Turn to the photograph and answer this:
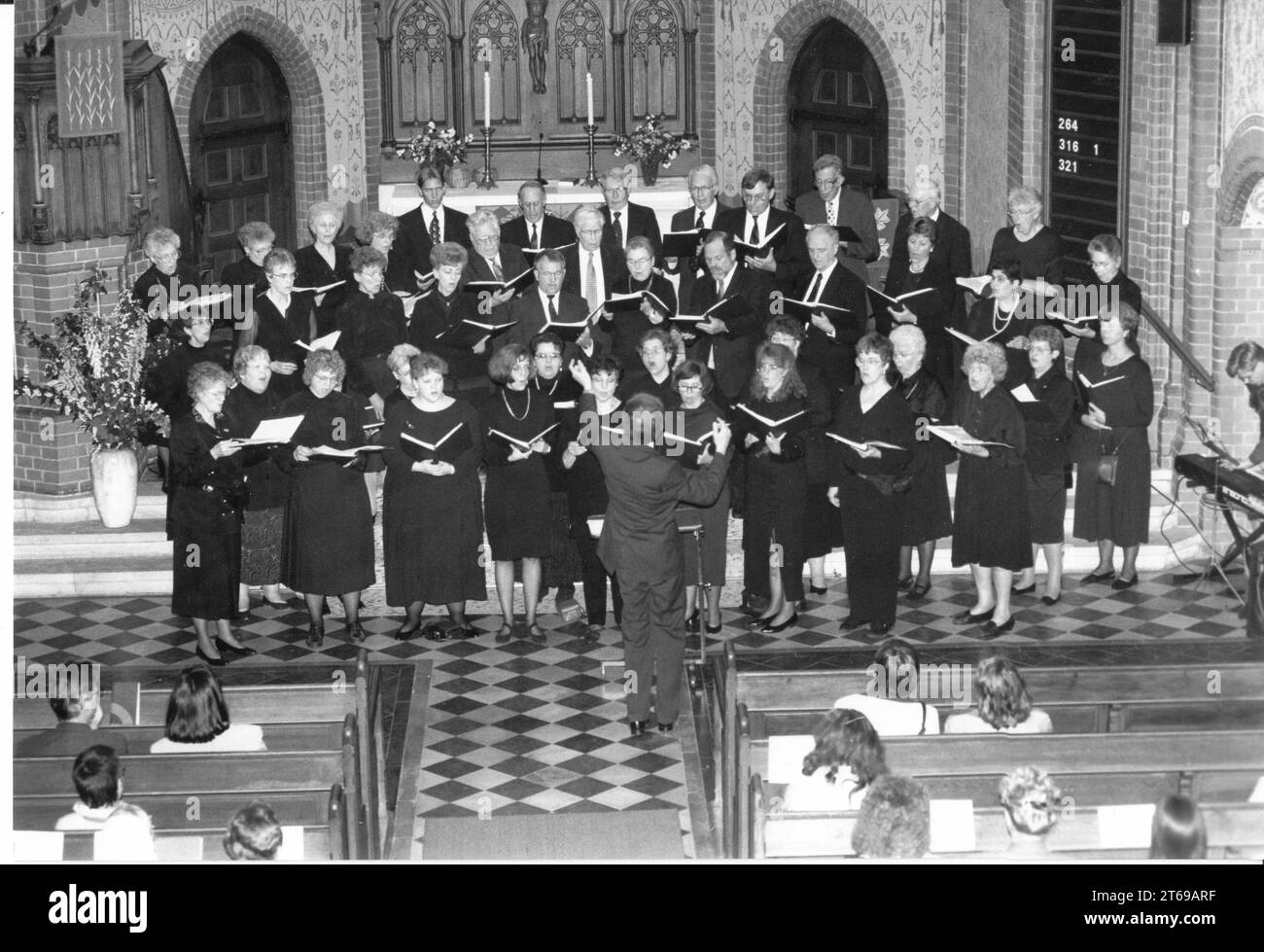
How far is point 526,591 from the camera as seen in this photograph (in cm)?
1151

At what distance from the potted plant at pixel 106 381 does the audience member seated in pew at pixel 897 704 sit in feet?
18.1

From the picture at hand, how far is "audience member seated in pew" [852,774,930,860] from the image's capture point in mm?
6812

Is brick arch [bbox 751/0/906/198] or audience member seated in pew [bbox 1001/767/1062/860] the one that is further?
brick arch [bbox 751/0/906/198]

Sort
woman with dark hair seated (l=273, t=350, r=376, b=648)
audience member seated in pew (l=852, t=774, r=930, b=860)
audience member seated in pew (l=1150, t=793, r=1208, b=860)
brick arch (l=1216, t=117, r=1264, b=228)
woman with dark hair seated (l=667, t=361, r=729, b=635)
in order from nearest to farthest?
audience member seated in pew (l=1150, t=793, r=1208, b=860) → audience member seated in pew (l=852, t=774, r=930, b=860) → woman with dark hair seated (l=667, t=361, r=729, b=635) → woman with dark hair seated (l=273, t=350, r=376, b=648) → brick arch (l=1216, t=117, r=1264, b=228)

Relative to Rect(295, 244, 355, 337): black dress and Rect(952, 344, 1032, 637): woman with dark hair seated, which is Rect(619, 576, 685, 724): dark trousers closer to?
Rect(952, 344, 1032, 637): woman with dark hair seated

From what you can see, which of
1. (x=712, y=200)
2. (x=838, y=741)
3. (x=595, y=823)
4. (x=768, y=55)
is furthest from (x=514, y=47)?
(x=838, y=741)

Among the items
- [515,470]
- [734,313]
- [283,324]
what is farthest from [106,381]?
[734,313]

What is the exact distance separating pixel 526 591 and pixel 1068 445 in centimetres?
310

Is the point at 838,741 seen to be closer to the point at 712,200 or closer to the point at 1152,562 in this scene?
the point at 1152,562

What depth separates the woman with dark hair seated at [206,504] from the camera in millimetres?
10750

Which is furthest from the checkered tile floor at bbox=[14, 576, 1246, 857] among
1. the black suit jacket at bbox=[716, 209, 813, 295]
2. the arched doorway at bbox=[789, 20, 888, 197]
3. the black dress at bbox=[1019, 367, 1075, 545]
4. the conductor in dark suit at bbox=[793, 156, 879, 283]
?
the arched doorway at bbox=[789, 20, 888, 197]

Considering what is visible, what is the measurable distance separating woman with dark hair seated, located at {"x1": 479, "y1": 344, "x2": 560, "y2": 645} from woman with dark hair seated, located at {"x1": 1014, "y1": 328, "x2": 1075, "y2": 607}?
2.54 metres

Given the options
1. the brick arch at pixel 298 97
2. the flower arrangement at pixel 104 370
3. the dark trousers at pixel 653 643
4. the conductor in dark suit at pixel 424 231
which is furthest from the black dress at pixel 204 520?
the brick arch at pixel 298 97

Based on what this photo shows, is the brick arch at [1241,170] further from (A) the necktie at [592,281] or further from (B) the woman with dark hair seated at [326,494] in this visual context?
(B) the woman with dark hair seated at [326,494]
